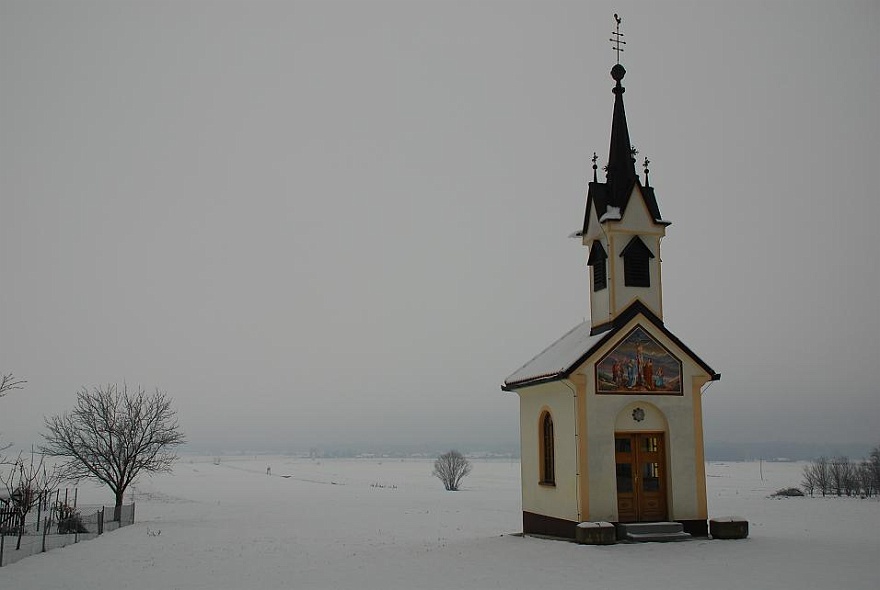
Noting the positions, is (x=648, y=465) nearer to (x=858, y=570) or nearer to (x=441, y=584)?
(x=858, y=570)

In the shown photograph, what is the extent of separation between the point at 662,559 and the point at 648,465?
4679 mm

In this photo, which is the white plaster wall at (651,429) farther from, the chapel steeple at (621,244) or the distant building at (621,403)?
the chapel steeple at (621,244)

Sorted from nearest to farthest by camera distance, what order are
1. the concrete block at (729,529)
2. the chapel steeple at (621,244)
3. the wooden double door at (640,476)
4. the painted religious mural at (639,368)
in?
1. the concrete block at (729,529)
2. the wooden double door at (640,476)
3. the painted religious mural at (639,368)
4. the chapel steeple at (621,244)

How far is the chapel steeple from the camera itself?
22641mm

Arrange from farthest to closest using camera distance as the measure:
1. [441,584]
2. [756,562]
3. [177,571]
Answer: [177,571], [756,562], [441,584]

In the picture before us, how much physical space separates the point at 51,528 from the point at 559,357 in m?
20.4

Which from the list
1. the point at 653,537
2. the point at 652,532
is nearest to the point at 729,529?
the point at 652,532

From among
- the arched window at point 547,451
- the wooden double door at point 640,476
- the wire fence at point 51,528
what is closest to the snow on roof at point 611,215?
the arched window at point 547,451

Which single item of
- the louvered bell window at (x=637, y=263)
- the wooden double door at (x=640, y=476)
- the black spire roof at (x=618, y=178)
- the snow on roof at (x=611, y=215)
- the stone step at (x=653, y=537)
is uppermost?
the black spire roof at (x=618, y=178)

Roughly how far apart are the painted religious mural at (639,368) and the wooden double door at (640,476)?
54.0 inches

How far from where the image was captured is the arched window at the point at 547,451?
74.4ft

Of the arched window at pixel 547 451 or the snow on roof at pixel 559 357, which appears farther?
the arched window at pixel 547 451

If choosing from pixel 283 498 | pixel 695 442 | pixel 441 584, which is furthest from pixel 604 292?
pixel 283 498

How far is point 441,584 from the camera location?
14.7 metres
